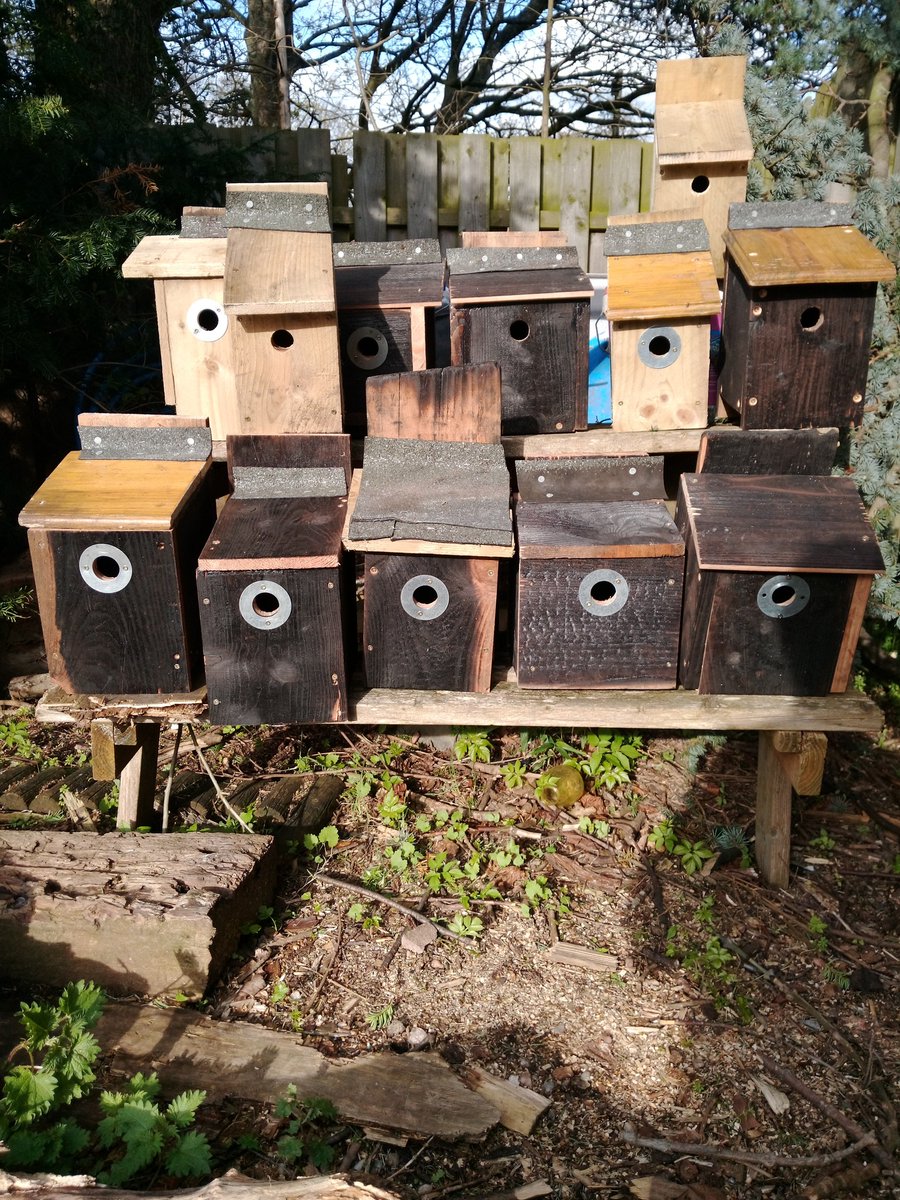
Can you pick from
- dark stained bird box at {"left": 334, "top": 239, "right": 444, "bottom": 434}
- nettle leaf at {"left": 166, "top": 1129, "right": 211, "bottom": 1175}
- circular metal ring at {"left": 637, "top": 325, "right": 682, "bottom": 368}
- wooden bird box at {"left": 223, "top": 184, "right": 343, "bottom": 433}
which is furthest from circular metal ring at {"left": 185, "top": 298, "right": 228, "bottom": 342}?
nettle leaf at {"left": 166, "top": 1129, "right": 211, "bottom": 1175}

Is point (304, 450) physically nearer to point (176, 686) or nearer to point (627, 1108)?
point (176, 686)

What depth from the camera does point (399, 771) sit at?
12.8 feet

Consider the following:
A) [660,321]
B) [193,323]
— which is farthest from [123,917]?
[660,321]

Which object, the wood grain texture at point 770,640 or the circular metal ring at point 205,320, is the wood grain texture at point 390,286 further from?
the wood grain texture at point 770,640

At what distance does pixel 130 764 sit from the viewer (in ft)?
10.8

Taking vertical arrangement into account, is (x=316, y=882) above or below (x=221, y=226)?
below

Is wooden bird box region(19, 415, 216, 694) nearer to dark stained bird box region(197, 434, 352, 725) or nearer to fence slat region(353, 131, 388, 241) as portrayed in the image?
dark stained bird box region(197, 434, 352, 725)

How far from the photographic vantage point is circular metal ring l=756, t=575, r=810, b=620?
→ 2.76 m

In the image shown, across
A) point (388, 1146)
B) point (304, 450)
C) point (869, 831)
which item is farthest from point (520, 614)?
point (869, 831)

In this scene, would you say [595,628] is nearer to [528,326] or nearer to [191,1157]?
[528,326]

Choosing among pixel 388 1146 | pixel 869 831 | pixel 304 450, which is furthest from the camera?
pixel 869 831

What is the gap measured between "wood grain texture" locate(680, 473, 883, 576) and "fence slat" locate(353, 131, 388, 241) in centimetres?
365

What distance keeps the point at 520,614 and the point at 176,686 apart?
3.49 feet

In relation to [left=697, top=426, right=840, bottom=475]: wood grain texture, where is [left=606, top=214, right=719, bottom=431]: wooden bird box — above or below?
above
